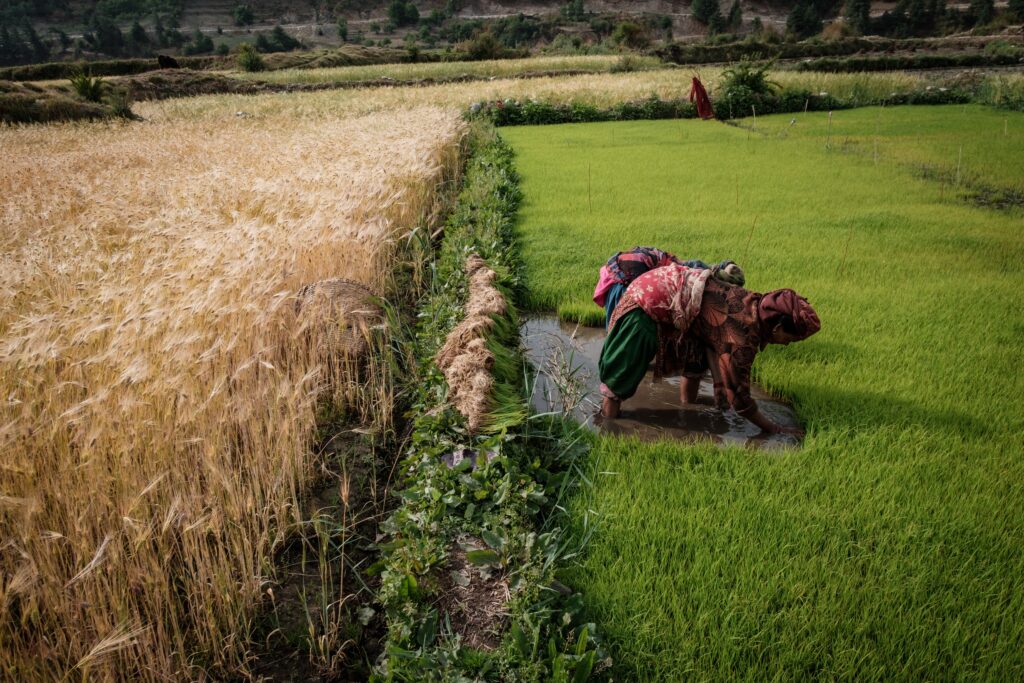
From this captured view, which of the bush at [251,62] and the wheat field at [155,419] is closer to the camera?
the wheat field at [155,419]

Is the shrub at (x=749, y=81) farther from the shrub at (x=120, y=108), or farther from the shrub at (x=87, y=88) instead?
the shrub at (x=87, y=88)

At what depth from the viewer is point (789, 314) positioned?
108 inches

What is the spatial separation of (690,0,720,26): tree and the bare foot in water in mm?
75957

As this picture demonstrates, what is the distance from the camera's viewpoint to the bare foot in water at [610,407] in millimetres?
3355

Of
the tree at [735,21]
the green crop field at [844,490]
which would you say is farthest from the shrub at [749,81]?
the tree at [735,21]

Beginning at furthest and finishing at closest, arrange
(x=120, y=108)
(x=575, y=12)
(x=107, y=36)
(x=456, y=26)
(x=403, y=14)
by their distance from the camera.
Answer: (x=403, y=14) < (x=575, y=12) < (x=456, y=26) < (x=107, y=36) < (x=120, y=108)

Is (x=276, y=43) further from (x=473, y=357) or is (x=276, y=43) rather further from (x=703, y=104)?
(x=473, y=357)

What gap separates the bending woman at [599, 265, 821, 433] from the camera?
282 centimetres

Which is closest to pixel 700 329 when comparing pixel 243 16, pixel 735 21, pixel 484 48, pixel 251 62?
A: pixel 251 62

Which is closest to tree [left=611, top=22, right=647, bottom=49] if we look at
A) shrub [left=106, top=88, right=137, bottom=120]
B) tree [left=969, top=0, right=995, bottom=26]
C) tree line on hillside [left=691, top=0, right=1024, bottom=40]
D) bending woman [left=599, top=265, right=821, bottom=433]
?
tree line on hillside [left=691, top=0, right=1024, bottom=40]

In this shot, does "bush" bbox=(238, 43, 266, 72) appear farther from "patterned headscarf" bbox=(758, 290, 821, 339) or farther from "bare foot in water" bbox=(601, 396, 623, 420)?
"patterned headscarf" bbox=(758, 290, 821, 339)

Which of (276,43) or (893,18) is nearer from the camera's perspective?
(893,18)

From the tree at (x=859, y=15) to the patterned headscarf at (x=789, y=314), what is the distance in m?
60.9

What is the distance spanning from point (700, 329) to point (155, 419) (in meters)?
2.54
